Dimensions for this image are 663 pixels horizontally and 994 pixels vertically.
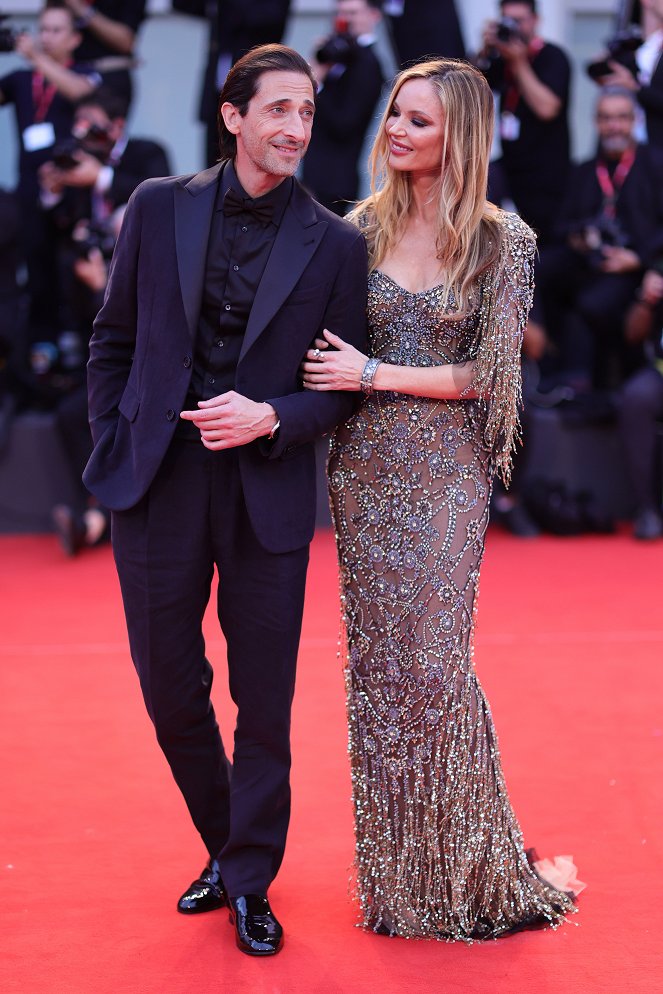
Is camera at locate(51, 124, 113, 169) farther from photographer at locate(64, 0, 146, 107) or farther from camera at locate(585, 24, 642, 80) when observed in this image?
camera at locate(585, 24, 642, 80)

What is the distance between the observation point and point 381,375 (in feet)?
8.91

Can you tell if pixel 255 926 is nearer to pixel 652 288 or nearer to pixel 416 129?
pixel 416 129

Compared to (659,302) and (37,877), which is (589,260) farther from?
(37,877)

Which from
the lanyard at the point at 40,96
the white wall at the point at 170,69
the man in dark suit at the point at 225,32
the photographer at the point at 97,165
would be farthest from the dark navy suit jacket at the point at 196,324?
the white wall at the point at 170,69

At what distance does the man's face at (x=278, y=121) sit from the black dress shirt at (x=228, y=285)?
0.08m

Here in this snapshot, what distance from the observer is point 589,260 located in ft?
22.6

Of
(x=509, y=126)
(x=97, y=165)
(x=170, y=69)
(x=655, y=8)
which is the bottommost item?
(x=97, y=165)

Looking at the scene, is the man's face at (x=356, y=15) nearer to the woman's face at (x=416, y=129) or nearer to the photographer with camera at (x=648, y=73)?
the photographer with camera at (x=648, y=73)

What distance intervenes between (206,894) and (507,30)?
528 cm

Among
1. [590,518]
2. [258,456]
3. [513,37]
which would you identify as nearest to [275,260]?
[258,456]

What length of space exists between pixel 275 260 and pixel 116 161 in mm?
4439

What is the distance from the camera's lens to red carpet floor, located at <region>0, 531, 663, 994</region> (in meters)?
2.65

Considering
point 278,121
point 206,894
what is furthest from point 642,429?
point 278,121

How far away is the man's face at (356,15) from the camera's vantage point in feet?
23.2
